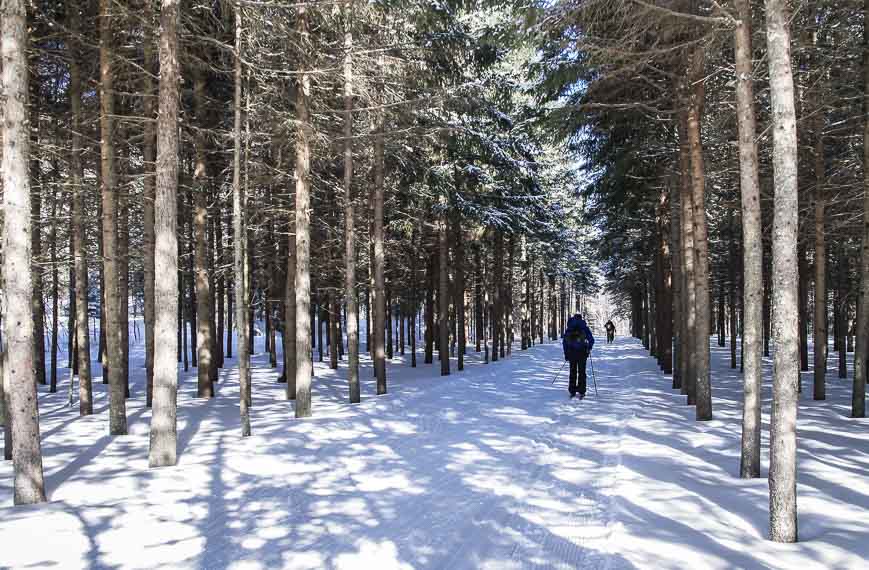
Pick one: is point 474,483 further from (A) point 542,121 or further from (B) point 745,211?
(A) point 542,121

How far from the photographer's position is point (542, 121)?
1212 centimetres

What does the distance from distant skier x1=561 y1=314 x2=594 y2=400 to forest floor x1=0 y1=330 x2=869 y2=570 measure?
2203mm

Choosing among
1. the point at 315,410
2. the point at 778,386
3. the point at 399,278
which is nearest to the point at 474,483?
the point at 778,386

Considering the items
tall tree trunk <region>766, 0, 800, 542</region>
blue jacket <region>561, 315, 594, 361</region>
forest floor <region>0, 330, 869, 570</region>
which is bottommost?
forest floor <region>0, 330, 869, 570</region>

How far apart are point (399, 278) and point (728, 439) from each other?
20260 mm

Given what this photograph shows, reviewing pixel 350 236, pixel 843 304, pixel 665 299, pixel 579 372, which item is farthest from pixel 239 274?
pixel 843 304

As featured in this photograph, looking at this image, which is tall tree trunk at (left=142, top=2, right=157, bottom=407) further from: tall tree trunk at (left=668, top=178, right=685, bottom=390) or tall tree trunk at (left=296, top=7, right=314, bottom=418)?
tall tree trunk at (left=668, top=178, right=685, bottom=390)

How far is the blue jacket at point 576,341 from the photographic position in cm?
1417

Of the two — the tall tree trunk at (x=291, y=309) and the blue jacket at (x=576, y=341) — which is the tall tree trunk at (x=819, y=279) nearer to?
the blue jacket at (x=576, y=341)

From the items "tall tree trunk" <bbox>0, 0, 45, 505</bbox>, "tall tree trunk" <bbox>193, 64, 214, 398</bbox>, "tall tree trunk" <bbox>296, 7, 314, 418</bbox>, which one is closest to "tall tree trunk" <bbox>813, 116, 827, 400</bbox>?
"tall tree trunk" <bbox>296, 7, 314, 418</bbox>

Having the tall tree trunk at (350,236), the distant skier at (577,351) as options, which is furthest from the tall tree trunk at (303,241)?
the distant skier at (577,351)

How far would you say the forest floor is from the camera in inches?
188

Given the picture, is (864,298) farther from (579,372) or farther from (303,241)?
(303,241)

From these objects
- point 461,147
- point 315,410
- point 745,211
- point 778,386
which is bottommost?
point 315,410
